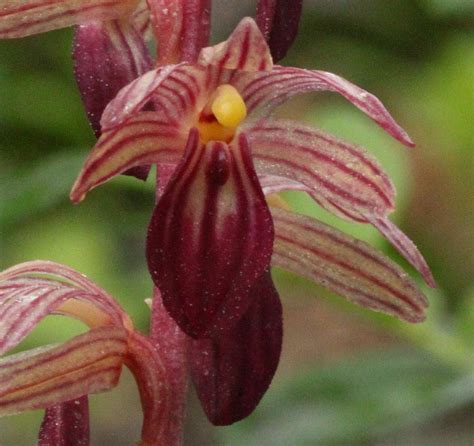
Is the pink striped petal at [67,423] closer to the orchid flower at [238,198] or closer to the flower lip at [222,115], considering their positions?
the orchid flower at [238,198]

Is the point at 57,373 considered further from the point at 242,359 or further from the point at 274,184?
the point at 274,184

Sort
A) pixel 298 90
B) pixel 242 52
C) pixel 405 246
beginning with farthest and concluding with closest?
pixel 405 246 < pixel 298 90 < pixel 242 52

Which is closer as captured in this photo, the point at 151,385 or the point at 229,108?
the point at 229,108

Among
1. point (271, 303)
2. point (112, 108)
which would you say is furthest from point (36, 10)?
point (271, 303)

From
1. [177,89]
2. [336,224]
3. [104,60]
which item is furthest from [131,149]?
[336,224]

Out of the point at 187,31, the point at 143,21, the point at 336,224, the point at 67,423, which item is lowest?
the point at 336,224

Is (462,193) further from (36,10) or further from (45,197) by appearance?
(36,10)
